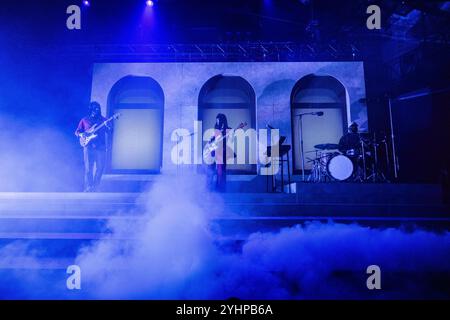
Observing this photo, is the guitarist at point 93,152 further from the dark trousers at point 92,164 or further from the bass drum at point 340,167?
the bass drum at point 340,167

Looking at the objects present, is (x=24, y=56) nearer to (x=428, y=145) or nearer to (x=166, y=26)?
Result: (x=166, y=26)

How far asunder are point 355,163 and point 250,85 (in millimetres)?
2599

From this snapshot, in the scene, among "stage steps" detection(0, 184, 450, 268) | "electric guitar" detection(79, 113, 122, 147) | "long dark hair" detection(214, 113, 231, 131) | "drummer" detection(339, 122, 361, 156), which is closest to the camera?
"stage steps" detection(0, 184, 450, 268)

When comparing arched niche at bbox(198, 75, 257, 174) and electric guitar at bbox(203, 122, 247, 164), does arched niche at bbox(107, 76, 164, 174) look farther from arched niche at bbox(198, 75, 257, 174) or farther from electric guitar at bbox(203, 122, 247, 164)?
electric guitar at bbox(203, 122, 247, 164)

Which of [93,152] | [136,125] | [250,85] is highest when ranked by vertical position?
[250,85]

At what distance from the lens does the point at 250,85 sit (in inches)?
242

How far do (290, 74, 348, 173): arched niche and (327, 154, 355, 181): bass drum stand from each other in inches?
34.5

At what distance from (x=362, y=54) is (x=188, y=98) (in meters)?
3.61

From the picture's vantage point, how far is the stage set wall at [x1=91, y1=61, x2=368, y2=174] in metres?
5.95

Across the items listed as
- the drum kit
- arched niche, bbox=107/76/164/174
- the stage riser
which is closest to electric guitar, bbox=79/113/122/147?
arched niche, bbox=107/76/164/174

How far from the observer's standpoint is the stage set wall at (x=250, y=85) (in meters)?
5.95

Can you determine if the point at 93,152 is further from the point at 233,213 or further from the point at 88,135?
the point at 233,213

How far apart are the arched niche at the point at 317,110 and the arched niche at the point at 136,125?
9.09 feet

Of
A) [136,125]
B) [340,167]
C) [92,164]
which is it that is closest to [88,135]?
[92,164]
